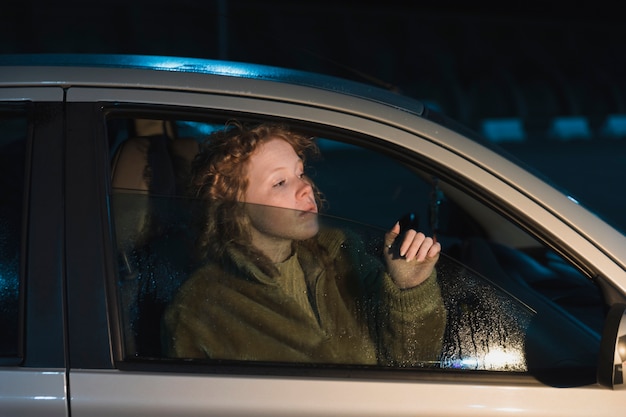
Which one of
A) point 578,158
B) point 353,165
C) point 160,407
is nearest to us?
point 160,407

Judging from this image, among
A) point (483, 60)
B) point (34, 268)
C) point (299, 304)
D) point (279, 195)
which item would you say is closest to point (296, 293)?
point (299, 304)

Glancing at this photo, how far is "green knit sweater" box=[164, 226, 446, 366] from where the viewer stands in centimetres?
210

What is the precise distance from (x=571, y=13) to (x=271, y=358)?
63.9ft

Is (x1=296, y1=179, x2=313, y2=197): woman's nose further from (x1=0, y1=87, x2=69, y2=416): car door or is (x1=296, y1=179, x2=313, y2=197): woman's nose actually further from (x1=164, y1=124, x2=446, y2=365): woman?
(x1=0, y1=87, x2=69, y2=416): car door

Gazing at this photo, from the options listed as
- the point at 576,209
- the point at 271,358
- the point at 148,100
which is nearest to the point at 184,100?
the point at 148,100

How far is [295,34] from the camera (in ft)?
49.1

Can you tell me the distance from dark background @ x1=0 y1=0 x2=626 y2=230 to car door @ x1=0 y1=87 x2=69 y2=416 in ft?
23.0

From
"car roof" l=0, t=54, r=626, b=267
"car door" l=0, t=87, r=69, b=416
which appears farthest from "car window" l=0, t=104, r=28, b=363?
"car roof" l=0, t=54, r=626, b=267

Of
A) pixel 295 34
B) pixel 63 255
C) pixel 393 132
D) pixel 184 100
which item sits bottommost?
pixel 63 255

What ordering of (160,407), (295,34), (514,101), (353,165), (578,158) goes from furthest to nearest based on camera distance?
1. (295,34)
2. (514,101)
3. (578,158)
4. (353,165)
5. (160,407)

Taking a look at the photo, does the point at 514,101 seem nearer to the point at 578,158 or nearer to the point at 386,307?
the point at 578,158

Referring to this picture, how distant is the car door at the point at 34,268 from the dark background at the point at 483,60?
277 inches

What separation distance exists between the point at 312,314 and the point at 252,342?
0.15 meters

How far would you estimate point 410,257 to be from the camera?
217cm
